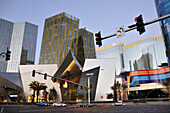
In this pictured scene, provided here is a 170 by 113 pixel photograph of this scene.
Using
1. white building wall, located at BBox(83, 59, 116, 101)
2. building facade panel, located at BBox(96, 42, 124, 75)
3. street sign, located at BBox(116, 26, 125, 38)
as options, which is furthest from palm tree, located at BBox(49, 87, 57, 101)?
building facade panel, located at BBox(96, 42, 124, 75)

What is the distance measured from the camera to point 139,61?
14888 cm

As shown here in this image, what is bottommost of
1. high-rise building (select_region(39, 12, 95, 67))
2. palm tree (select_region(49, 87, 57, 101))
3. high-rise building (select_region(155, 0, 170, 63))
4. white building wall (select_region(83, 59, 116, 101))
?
palm tree (select_region(49, 87, 57, 101))

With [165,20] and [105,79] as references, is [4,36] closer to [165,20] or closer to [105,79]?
[105,79]

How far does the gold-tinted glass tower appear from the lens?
11650 cm

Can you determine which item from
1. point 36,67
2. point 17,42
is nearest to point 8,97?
point 36,67

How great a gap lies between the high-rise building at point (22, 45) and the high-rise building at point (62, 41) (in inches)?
2213

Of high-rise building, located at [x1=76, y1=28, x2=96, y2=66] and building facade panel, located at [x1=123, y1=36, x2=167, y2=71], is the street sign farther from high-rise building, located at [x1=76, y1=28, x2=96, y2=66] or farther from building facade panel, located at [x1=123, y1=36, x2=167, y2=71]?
building facade panel, located at [x1=123, y1=36, x2=167, y2=71]

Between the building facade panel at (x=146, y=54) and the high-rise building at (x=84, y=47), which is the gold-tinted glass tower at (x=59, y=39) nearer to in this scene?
the high-rise building at (x=84, y=47)

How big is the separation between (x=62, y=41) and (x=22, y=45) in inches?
3048

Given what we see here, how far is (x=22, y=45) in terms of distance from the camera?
17138cm

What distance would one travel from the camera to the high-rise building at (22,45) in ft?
552

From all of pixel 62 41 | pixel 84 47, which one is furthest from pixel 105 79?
pixel 62 41

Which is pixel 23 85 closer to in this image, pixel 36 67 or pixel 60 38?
pixel 36 67

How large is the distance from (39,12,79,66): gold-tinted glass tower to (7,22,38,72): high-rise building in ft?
185
